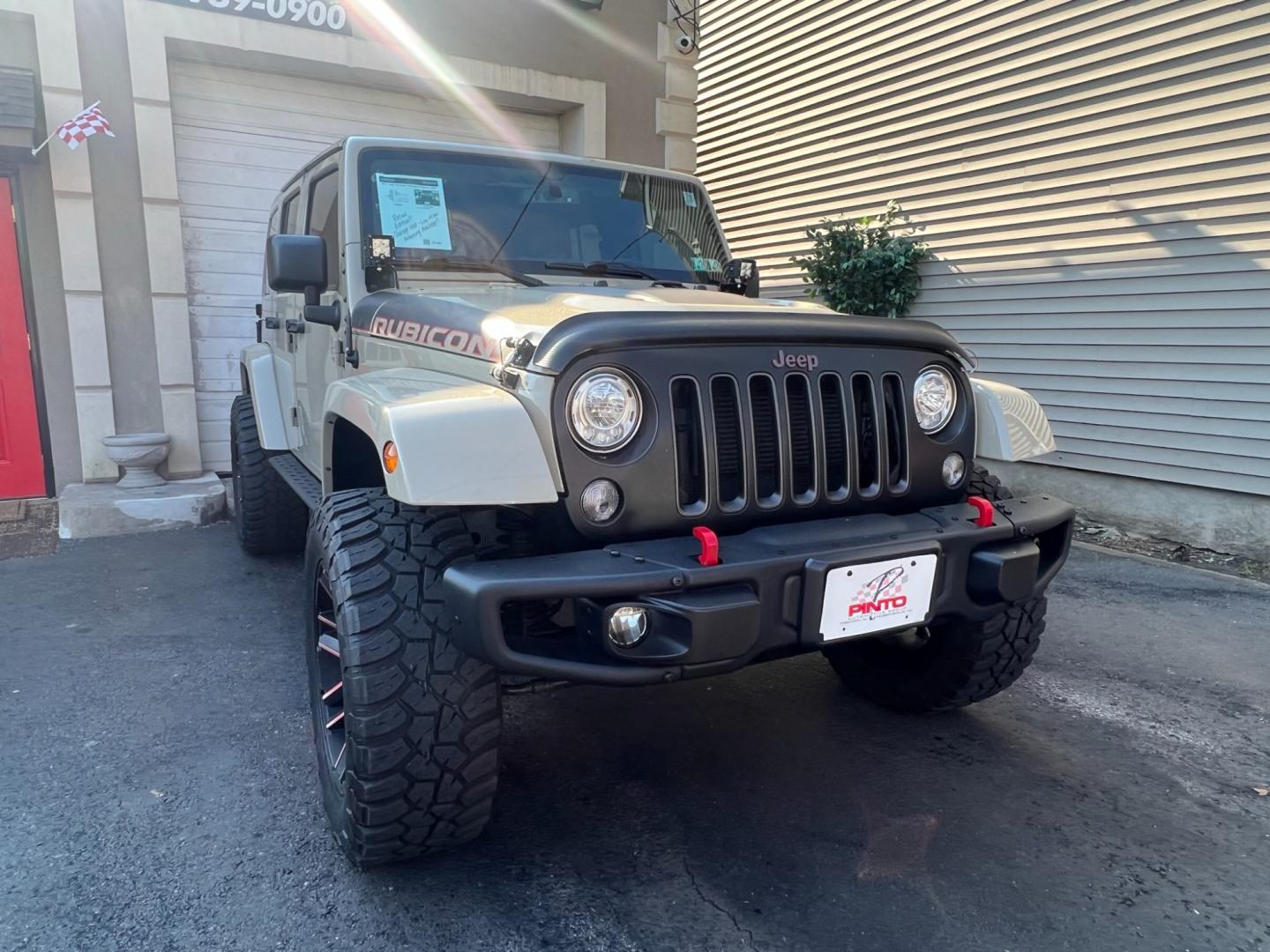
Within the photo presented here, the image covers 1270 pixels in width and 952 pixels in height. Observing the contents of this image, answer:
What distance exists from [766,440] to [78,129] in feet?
18.8

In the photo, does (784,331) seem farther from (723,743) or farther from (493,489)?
(723,743)

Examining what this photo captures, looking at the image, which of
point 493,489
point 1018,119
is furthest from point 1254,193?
point 493,489

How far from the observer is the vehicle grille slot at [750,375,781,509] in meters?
2.16

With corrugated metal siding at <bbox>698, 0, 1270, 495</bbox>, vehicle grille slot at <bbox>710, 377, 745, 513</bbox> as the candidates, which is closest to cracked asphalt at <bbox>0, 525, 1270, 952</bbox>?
vehicle grille slot at <bbox>710, 377, 745, 513</bbox>

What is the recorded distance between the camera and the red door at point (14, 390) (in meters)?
5.85

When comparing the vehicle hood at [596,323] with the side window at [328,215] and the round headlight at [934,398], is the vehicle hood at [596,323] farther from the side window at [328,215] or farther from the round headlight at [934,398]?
the side window at [328,215]

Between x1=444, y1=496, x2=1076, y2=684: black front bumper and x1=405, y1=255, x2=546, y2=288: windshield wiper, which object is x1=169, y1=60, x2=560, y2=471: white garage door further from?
x1=444, y1=496, x2=1076, y2=684: black front bumper

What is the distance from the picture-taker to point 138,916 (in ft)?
6.56

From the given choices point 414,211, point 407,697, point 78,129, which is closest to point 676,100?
point 78,129

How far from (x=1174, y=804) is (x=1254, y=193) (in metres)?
4.02

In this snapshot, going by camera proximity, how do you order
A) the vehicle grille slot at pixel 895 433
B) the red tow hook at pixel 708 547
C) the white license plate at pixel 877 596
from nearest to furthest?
the red tow hook at pixel 708 547 → the white license plate at pixel 877 596 → the vehicle grille slot at pixel 895 433

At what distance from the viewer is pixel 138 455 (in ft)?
19.4

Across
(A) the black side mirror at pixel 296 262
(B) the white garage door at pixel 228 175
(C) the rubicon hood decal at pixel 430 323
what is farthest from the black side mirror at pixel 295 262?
(B) the white garage door at pixel 228 175

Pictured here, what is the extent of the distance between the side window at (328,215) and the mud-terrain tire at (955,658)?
89.9 inches
